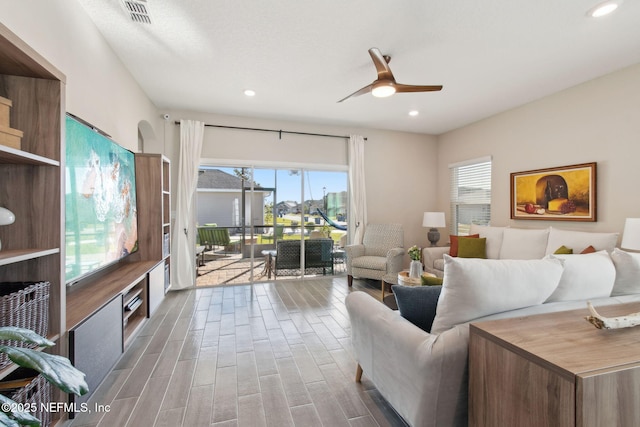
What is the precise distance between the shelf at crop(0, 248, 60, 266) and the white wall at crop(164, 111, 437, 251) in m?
3.20

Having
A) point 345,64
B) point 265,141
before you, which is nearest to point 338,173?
point 265,141

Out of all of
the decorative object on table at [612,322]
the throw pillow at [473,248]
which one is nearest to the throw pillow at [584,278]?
the decorative object on table at [612,322]

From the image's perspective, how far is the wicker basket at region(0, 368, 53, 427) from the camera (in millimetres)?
1182

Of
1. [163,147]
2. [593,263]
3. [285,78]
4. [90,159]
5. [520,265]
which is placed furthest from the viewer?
[163,147]

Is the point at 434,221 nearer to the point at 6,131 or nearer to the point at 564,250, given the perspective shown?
the point at 564,250

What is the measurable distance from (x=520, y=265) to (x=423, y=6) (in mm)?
1924

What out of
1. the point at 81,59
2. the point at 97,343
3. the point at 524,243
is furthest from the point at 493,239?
the point at 81,59

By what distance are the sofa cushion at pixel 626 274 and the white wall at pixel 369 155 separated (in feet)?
11.9

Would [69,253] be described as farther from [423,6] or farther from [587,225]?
[587,225]

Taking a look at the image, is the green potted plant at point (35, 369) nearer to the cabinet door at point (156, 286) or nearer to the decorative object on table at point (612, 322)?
the decorative object on table at point (612, 322)

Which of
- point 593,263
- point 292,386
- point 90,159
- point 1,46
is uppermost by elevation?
point 1,46

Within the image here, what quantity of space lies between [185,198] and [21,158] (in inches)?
120

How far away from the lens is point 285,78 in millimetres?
3201

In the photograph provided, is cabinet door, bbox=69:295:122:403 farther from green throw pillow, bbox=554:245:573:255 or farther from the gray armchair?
green throw pillow, bbox=554:245:573:255
